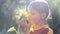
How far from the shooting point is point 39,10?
72.9 inches

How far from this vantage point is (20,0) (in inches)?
626

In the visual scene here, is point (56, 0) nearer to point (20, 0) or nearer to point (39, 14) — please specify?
point (20, 0)

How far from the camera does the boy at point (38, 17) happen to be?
184 cm

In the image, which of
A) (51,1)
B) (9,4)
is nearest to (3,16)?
(9,4)

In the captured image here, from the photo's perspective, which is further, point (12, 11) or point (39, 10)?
point (12, 11)

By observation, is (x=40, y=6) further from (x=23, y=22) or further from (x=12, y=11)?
(x=12, y=11)

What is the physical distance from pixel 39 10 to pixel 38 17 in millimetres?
64

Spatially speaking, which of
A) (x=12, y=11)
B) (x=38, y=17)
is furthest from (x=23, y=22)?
(x=12, y=11)

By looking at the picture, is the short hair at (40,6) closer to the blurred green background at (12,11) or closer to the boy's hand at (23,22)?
the boy's hand at (23,22)

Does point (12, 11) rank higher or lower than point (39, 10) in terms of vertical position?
higher

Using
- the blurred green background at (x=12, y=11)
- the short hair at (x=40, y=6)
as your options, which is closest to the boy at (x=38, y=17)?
the short hair at (x=40, y=6)

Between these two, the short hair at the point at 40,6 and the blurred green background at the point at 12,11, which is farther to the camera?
the blurred green background at the point at 12,11

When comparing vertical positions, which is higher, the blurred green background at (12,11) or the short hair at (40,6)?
the blurred green background at (12,11)

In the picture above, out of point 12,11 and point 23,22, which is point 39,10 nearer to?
point 23,22
